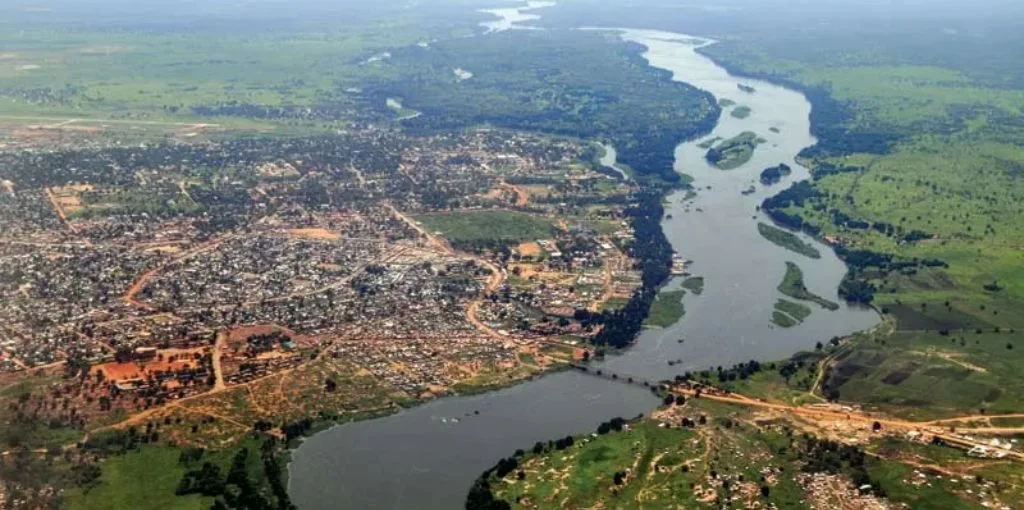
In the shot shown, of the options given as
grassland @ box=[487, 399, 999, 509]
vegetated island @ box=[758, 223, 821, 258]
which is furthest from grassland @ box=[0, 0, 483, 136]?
grassland @ box=[487, 399, 999, 509]

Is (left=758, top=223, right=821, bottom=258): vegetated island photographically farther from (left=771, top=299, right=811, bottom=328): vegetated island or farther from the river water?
(left=771, top=299, right=811, bottom=328): vegetated island

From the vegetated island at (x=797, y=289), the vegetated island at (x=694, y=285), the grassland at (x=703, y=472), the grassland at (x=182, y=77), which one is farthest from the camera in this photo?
the grassland at (x=182, y=77)

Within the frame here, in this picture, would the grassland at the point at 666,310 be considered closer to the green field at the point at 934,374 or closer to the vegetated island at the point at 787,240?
the green field at the point at 934,374

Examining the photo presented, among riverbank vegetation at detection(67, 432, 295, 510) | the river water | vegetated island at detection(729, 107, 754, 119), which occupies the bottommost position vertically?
the river water

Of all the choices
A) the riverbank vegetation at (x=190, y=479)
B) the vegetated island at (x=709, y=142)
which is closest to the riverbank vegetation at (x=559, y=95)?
the vegetated island at (x=709, y=142)

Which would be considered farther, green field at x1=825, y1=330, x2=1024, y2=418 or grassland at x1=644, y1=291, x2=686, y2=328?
grassland at x1=644, y1=291, x2=686, y2=328

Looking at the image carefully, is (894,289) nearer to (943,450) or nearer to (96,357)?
(943,450)

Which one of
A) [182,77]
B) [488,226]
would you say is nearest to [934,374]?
[488,226]
